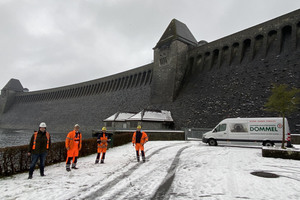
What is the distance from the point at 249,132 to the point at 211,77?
14641mm

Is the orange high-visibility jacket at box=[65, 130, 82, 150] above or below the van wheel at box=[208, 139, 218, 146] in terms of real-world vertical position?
above

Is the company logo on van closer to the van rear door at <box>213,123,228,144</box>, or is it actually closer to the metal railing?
the van rear door at <box>213,123,228,144</box>

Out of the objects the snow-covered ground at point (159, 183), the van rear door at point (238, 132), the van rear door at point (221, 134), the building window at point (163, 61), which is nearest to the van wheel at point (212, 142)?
the van rear door at point (221, 134)

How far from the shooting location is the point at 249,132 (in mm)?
14430

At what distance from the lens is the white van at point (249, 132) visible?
13.5 meters

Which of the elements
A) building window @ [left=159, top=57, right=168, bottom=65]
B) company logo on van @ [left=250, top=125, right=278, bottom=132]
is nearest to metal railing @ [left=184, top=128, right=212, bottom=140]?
company logo on van @ [left=250, top=125, right=278, bottom=132]

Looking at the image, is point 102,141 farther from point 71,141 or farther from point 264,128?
point 264,128

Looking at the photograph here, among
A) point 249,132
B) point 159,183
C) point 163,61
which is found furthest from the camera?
point 163,61

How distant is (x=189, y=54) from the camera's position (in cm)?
3338

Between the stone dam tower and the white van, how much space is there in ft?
17.2

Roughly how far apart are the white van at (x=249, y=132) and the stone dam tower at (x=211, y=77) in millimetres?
5230

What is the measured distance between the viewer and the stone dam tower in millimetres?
20922

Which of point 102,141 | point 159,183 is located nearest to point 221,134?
point 102,141

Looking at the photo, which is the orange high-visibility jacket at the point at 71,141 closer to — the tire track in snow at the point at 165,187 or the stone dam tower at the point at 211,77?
the tire track in snow at the point at 165,187
